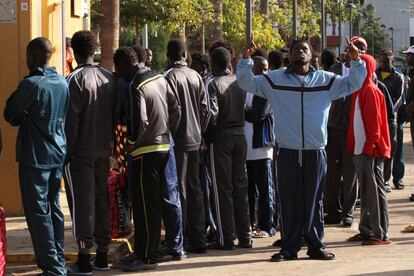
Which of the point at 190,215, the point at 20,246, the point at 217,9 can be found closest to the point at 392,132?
the point at 190,215

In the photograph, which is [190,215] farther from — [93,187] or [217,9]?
[217,9]

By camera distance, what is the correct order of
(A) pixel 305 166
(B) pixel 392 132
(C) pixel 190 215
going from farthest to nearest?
(B) pixel 392 132
(C) pixel 190 215
(A) pixel 305 166

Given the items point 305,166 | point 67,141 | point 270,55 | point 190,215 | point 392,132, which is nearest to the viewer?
point 67,141

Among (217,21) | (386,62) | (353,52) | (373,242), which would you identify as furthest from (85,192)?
(217,21)

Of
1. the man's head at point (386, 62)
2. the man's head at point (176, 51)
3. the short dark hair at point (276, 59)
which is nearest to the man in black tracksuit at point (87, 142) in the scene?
the man's head at point (176, 51)

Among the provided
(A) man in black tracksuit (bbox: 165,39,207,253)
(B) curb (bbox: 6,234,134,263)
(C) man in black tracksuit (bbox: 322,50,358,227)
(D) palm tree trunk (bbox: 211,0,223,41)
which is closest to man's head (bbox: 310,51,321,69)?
(C) man in black tracksuit (bbox: 322,50,358,227)

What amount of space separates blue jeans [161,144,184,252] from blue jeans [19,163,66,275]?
1322 millimetres

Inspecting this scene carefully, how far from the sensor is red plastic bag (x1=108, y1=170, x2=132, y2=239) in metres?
11.2

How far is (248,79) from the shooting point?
1062cm

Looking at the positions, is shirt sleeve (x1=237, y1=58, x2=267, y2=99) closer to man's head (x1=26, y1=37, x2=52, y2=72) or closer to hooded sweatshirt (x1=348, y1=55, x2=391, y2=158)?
hooded sweatshirt (x1=348, y1=55, x2=391, y2=158)

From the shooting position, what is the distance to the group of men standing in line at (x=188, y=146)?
949cm

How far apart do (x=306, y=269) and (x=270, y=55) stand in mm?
3643

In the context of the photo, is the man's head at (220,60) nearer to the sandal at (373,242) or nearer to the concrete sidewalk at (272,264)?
the concrete sidewalk at (272,264)

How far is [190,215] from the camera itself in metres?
11.3
